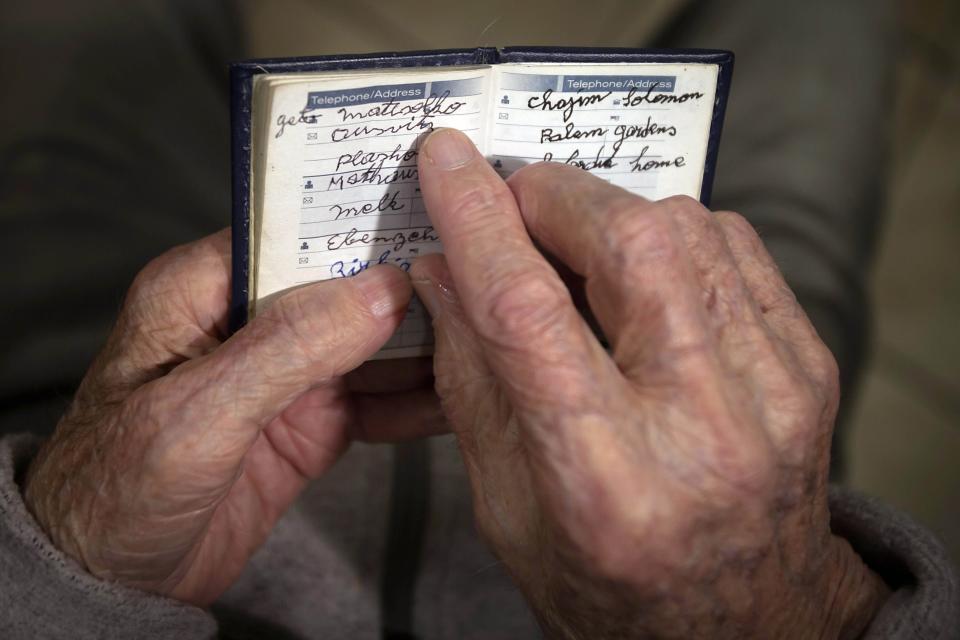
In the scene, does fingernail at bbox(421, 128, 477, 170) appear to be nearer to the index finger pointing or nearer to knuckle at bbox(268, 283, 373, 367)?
the index finger pointing

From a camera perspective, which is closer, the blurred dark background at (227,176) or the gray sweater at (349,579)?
the gray sweater at (349,579)

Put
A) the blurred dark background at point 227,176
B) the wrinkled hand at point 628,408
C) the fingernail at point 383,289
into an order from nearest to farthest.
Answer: the wrinkled hand at point 628,408 < the fingernail at point 383,289 < the blurred dark background at point 227,176

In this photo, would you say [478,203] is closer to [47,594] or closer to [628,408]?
[628,408]

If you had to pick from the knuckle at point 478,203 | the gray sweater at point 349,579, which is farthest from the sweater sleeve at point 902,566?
the knuckle at point 478,203

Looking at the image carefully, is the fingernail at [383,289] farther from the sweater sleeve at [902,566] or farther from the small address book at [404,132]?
the sweater sleeve at [902,566]

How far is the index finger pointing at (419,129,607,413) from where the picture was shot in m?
0.47

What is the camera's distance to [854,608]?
2.10ft

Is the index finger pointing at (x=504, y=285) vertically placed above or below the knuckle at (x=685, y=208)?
below

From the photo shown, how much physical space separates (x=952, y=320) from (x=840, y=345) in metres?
0.24

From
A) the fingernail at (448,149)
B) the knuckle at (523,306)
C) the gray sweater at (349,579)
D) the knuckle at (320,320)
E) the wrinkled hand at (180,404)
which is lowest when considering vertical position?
the gray sweater at (349,579)

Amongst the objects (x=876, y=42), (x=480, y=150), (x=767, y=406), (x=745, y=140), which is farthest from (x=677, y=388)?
(x=876, y=42)

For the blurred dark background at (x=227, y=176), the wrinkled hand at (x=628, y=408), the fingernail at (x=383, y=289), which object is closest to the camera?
the wrinkled hand at (x=628, y=408)

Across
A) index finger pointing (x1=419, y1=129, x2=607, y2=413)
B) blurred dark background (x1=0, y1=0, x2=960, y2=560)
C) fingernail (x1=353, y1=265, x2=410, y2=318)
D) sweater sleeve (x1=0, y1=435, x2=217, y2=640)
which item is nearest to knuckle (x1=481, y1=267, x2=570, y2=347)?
index finger pointing (x1=419, y1=129, x2=607, y2=413)

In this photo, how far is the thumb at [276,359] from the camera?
0.55m
